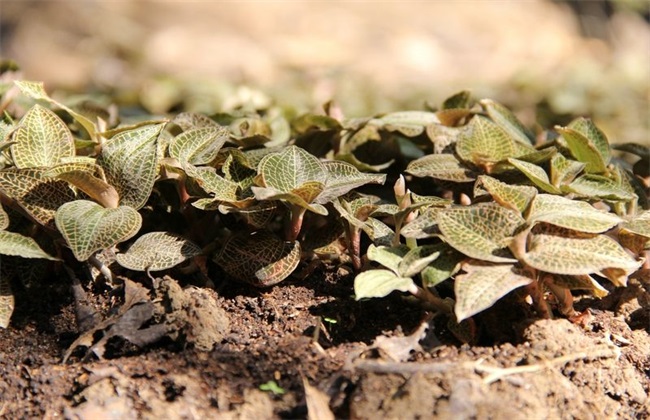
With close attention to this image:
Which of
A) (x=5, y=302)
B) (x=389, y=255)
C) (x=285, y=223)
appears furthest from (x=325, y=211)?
(x=5, y=302)

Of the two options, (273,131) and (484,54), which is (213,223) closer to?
(273,131)

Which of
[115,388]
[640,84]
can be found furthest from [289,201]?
[640,84]

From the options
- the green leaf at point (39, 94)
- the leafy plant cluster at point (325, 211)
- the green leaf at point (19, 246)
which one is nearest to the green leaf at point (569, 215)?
the leafy plant cluster at point (325, 211)

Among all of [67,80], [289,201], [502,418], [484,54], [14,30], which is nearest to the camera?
[502,418]

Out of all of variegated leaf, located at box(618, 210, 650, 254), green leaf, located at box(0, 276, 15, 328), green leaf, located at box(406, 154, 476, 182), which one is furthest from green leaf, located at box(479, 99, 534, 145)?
green leaf, located at box(0, 276, 15, 328)

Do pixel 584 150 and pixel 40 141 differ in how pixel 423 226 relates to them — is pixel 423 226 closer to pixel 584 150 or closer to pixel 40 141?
pixel 584 150

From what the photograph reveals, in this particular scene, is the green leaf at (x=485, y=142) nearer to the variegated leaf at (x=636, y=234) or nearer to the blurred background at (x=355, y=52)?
the variegated leaf at (x=636, y=234)
